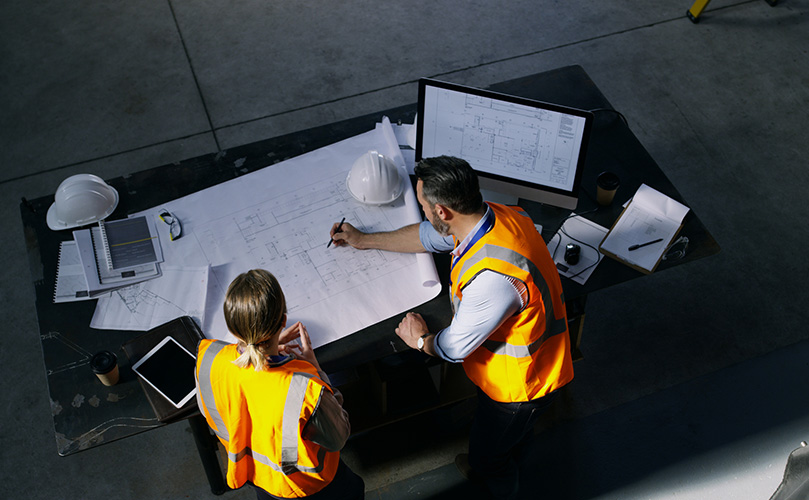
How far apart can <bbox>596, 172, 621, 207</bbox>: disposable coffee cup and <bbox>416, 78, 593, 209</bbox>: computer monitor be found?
184mm

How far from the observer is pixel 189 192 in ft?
9.26

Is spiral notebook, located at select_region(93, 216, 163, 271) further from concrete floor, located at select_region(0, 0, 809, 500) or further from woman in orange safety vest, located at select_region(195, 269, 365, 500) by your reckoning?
concrete floor, located at select_region(0, 0, 809, 500)

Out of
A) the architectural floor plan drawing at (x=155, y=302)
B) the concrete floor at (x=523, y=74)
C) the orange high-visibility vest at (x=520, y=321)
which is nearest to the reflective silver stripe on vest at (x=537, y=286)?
the orange high-visibility vest at (x=520, y=321)

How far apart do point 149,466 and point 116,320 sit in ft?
3.50

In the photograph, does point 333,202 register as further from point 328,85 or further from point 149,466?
point 328,85

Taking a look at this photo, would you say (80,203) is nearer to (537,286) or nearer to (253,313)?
(253,313)

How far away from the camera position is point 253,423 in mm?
1931

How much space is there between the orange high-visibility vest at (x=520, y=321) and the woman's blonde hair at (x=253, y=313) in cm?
61

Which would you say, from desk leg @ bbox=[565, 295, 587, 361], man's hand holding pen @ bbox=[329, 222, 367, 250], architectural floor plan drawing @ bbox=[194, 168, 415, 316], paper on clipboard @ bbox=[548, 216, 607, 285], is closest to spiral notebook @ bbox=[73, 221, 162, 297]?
architectural floor plan drawing @ bbox=[194, 168, 415, 316]

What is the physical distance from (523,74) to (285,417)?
3.57 meters

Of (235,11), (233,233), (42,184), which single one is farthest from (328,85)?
(233,233)

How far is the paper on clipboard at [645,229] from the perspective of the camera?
2.61 meters

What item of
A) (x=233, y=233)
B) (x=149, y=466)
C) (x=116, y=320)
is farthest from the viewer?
(x=149, y=466)

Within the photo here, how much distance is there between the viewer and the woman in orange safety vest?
73.2 inches
